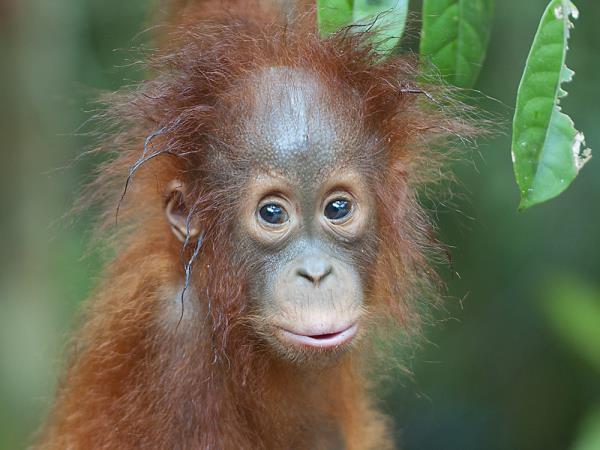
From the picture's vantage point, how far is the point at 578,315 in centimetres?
464

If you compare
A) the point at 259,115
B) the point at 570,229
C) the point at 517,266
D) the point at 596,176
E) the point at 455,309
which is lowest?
the point at 455,309

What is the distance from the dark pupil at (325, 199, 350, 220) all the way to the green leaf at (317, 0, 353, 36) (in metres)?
0.58

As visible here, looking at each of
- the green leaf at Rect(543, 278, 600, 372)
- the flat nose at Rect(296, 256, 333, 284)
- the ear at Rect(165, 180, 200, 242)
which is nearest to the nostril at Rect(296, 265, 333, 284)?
the flat nose at Rect(296, 256, 333, 284)

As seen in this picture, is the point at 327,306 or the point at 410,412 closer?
the point at 327,306

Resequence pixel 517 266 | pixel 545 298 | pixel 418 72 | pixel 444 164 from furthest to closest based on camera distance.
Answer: pixel 517 266
pixel 545 298
pixel 444 164
pixel 418 72

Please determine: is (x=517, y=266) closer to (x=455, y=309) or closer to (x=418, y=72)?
(x=455, y=309)

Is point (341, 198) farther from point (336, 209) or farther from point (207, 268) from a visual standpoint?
point (207, 268)

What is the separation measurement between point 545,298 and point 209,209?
8.78 ft

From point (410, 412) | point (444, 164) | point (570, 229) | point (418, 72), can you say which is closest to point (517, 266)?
point (570, 229)

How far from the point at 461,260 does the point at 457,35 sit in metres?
2.86

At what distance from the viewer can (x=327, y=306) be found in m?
2.70

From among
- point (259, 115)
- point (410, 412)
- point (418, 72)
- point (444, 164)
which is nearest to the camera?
point (259, 115)

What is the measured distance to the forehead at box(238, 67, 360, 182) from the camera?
2.85 meters

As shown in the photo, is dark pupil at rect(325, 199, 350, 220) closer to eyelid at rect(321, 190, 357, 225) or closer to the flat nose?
eyelid at rect(321, 190, 357, 225)
